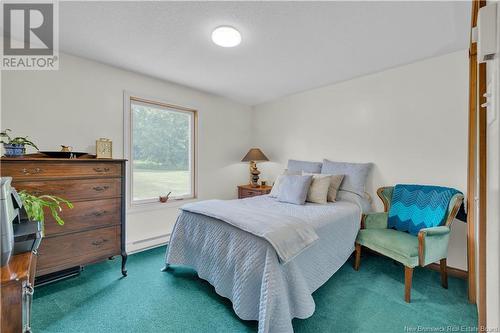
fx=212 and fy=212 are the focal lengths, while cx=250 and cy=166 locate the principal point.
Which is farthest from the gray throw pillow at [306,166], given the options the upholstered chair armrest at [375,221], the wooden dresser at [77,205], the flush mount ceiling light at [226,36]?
the wooden dresser at [77,205]

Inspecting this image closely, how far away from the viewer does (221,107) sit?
3.81 metres

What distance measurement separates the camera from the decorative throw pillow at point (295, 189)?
247cm

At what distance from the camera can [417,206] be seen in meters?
2.20

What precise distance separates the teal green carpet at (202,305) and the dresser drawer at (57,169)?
103 centimetres

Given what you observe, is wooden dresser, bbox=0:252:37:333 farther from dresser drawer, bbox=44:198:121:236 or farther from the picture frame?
the picture frame

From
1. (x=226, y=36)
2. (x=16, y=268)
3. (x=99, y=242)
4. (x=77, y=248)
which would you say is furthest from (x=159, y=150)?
(x=16, y=268)

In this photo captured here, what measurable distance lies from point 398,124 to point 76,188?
3.49 m

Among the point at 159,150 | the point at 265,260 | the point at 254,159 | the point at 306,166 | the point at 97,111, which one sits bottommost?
the point at 265,260

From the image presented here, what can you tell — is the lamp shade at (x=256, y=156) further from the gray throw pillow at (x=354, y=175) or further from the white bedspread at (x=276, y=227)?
the white bedspread at (x=276, y=227)

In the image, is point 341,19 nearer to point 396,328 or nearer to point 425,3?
point 425,3

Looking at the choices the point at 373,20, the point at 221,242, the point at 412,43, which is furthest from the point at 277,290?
the point at 412,43

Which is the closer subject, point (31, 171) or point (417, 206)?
point (31, 171)

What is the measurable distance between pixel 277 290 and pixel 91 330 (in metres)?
1.33

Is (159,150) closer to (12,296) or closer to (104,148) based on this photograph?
(104,148)
